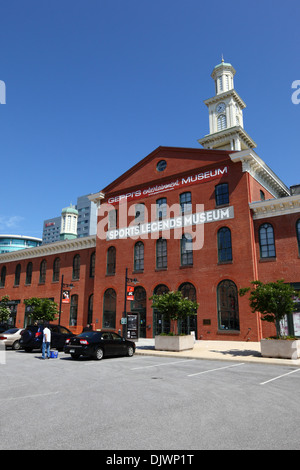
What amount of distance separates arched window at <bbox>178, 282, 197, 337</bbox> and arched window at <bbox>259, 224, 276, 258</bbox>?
239 inches

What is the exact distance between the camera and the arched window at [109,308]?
32.2m

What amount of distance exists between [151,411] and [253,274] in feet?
62.6

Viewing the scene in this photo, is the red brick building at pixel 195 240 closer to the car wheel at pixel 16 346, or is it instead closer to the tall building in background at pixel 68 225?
the car wheel at pixel 16 346

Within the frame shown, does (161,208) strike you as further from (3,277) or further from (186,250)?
(3,277)

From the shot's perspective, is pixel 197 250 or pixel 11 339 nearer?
pixel 11 339

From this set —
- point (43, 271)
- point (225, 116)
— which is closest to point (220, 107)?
point (225, 116)

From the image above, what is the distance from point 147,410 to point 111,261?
2702 cm

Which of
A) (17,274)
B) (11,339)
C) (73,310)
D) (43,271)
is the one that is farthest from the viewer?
(17,274)

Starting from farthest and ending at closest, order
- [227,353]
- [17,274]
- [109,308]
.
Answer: [17,274]
[109,308]
[227,353]

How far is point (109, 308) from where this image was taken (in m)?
32.6

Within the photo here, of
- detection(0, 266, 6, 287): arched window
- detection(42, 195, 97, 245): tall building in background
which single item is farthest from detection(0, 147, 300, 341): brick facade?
detection(42, 195, 97, 245): tall building in background

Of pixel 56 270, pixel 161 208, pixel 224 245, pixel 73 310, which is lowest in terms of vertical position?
pixel 73 310

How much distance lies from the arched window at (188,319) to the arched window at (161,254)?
2689 mm
